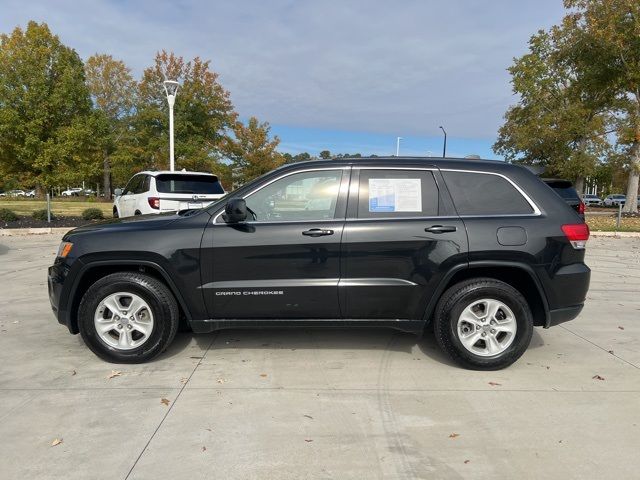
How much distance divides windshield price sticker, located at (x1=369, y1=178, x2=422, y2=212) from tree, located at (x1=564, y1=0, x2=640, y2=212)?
70.2ft

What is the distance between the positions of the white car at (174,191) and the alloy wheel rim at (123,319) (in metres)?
5.93

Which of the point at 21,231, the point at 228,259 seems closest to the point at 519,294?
the point at 228,259

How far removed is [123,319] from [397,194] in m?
2.64

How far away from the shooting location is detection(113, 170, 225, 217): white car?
1027 centimetres

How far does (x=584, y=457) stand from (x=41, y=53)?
22995mm

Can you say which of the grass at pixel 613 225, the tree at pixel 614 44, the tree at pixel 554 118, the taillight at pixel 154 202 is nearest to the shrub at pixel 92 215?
the taillight at pixel 154 202

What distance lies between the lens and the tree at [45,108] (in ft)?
63.1

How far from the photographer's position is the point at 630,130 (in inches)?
931

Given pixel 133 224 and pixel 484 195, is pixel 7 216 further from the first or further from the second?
pixel 484 195

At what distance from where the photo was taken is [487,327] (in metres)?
4.19

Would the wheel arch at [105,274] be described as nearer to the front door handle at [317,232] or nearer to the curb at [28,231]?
the front door handle at [317,232]

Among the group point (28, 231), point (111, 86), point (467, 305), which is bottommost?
point (28, 231)

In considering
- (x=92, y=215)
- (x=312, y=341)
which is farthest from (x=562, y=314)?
(x=92, y=215)

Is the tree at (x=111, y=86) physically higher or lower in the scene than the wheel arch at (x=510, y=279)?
higher
